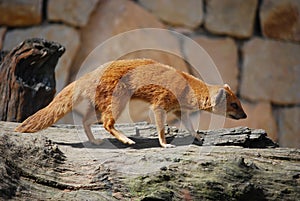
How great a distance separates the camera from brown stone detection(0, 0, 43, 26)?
4664 mm

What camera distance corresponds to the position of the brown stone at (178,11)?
498 cm

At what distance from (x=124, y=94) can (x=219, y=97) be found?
503 mm

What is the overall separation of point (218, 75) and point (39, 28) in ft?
4.46

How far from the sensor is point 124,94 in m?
2.93

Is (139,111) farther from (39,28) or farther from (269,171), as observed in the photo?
(269,171)

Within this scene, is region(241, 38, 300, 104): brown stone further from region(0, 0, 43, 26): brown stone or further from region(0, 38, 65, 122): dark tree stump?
region(0, 38, 65, 122): dark tree stump

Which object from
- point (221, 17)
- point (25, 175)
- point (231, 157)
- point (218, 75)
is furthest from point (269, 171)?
point (221, 17)

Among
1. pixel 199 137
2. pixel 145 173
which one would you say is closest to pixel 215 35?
pixel 199 137

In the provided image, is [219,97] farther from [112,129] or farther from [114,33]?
[114,33]

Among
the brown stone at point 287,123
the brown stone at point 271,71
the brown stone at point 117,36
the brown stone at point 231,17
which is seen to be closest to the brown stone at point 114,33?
the brown stone at point 117,36

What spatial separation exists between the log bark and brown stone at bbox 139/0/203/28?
2.39m

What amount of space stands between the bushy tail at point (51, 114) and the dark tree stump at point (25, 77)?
538 millimetres

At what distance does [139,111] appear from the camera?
16.1ft

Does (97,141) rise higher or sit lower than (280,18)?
lower
